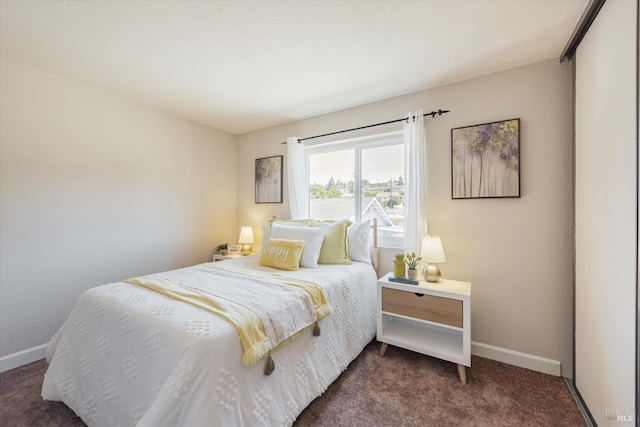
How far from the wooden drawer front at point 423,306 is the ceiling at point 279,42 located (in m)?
1.88

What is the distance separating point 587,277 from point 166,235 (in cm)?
385

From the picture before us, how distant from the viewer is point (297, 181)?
3.28 metres

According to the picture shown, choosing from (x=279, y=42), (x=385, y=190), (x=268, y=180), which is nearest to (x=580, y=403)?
(x=385, y=190)

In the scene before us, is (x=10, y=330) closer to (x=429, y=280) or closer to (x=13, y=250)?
(x=13, y=250)

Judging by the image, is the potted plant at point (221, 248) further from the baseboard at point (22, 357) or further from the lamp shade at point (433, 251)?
the lamp shade at point (433, 251)

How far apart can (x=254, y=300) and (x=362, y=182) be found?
75.7 inches

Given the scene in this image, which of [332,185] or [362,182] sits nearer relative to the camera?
[362,182]

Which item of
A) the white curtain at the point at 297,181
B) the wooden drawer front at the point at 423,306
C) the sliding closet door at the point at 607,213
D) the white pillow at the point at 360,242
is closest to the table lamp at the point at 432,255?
the wooden drawer front at the point at 423,306

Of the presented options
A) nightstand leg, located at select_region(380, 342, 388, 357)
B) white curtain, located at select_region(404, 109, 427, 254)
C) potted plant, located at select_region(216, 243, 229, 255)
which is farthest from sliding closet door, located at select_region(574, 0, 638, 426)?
potted plant, located at select_region(216, 243, 229, 255)

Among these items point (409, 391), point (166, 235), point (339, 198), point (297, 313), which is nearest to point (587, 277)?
point (409, 391)

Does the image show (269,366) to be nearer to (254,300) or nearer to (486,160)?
(254,300)

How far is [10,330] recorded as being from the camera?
81.9 inches

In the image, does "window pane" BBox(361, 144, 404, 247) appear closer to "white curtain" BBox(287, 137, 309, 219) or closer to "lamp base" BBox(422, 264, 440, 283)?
"lamp base" BBox(422, 264, 440, 283)

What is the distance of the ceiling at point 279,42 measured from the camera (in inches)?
60.5
